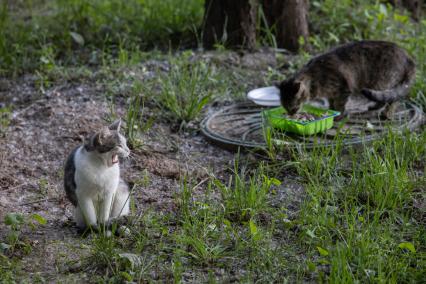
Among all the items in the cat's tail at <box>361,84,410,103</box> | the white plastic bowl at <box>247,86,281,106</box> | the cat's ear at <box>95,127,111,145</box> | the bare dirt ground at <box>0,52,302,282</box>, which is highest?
the cat's ear at <box>95,127,111,145</box>

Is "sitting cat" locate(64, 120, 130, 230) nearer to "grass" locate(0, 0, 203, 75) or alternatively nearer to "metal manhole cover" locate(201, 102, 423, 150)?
"metal manhole cover" locate(201, 102, 423, 150)

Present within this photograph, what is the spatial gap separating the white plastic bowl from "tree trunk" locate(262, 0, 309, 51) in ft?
4.54

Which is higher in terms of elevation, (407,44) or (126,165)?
(407,44)

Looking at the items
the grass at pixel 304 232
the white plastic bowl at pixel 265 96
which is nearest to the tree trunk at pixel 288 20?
the white plastic bowl at pixel 265 96

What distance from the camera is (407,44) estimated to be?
694cm

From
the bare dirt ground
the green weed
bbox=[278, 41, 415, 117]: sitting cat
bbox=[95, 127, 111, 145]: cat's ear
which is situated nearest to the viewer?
bbox=[95, 127, 111, 145]: cat's ear

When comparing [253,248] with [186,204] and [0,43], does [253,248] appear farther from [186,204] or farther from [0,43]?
[0,43]

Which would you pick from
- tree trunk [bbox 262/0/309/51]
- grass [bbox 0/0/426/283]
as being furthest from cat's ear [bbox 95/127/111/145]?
tree trunk [bbox 262/0/309/51]

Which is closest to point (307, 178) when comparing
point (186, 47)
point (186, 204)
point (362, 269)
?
point (186, 204)

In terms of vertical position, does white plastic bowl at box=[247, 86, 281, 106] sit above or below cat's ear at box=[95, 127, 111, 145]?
below

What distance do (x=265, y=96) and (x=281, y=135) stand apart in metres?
0.66

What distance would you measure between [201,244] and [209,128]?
2045mm

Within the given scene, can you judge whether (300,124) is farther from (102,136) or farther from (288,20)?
(288,20)

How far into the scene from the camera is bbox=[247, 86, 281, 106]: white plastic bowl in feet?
18.7
